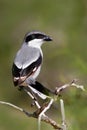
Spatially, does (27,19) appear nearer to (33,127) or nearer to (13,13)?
(13,13)

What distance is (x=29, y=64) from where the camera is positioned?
8.15 ft

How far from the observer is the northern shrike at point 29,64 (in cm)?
235

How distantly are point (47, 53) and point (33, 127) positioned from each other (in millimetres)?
1607

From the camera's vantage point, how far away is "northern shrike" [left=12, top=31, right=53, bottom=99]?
235 cm

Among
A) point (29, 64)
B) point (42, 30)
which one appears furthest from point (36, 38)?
point (42, 30)

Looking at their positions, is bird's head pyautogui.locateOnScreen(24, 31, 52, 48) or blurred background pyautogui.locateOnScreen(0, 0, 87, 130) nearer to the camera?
bird's head pyautogui.locateOnScreen(24, 31, 52, 48)

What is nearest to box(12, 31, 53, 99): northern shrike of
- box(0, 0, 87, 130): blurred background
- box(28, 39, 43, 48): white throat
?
box(28, 39, 43, 48): white throat

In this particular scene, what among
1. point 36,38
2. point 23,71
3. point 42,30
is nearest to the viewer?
point 23,71

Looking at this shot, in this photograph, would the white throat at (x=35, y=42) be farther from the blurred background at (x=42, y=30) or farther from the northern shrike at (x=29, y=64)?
the blurred background at (x=42, y=30)

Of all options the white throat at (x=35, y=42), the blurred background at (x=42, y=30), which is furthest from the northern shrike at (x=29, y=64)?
the blurred background at (x=42, y=30)

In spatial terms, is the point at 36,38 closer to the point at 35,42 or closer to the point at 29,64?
the point at 35,42

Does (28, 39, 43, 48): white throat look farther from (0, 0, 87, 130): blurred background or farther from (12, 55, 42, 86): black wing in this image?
(0, 0, 87, 130): blurred background

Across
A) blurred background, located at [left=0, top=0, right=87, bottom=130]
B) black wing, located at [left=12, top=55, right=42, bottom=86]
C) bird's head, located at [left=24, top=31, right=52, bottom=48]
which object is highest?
bird's head, located at [left=24, top=31, right=52, bottom=48]

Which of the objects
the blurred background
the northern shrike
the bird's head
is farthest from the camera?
the blurred background
